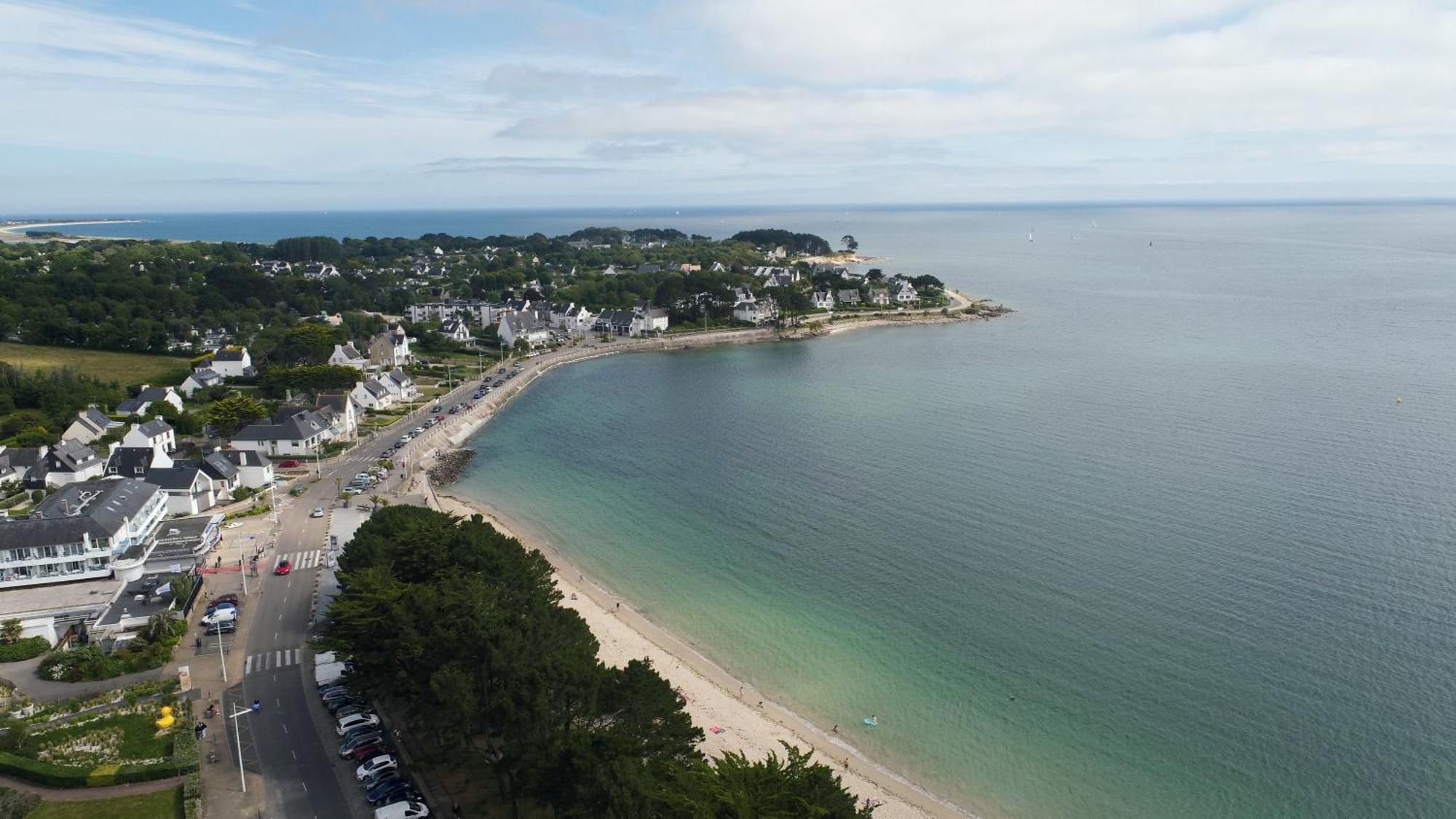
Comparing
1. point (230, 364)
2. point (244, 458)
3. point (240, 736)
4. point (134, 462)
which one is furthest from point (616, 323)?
point (240, 736)

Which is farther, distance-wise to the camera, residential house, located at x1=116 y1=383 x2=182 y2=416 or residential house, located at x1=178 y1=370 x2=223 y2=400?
residential house, located at x1=178 y1=370 x2=223 y2=400

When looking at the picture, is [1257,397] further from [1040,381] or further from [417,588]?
[417,588]

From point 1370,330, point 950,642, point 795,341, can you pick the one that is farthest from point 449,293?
point 1370,330

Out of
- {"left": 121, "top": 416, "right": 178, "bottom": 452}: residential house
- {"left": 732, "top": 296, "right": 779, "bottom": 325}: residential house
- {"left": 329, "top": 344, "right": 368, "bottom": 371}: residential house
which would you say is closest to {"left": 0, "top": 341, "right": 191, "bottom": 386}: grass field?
{"left": 329, "top": 344, "right": 368, "bottom": 371}: residential house

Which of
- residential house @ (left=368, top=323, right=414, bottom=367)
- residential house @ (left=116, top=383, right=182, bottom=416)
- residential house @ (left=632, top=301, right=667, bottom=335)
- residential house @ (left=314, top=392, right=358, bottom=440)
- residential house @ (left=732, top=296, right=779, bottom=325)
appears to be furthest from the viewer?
residential house @ (left=732, top=296, right=779, bottom=325)

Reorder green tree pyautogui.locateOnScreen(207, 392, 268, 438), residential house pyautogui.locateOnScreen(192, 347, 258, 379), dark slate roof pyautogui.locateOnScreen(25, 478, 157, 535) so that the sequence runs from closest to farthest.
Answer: dark slate roof pyautogui.locateOnScreen(25, 478, 157, 535) < green tree pyautogui.locateOnScreen(207, 392, 268, 438) < residential house pyautogui.locateOnScreen(192, 347, 258, 379)

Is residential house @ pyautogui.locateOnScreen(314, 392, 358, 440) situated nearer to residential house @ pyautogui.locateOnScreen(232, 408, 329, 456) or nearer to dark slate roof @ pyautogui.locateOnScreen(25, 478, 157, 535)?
residential house @ pyautogui.locateOnScreen(232, 408, 329, 456)
